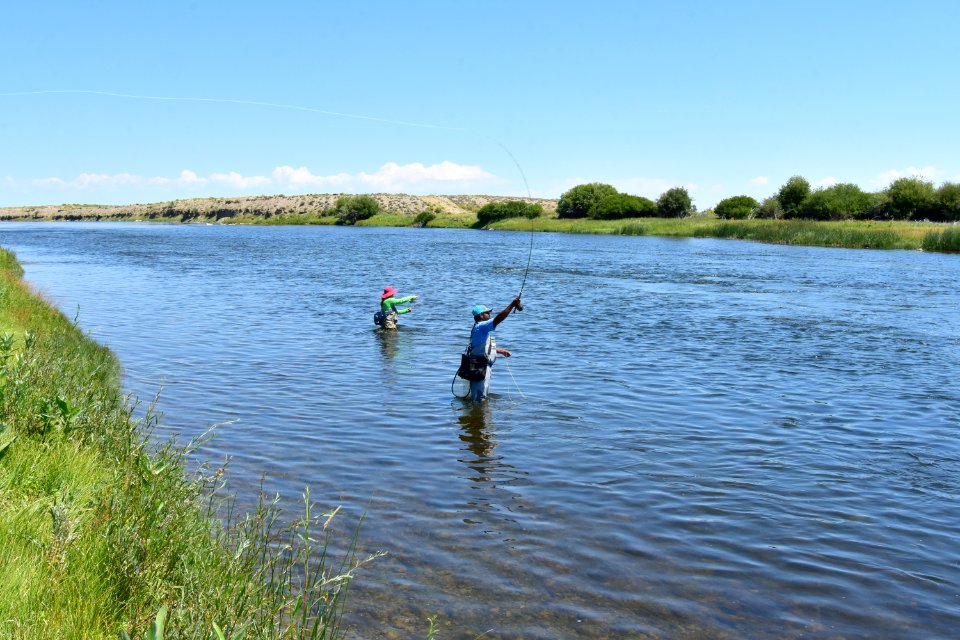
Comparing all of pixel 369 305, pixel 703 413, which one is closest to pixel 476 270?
pixel 369 305

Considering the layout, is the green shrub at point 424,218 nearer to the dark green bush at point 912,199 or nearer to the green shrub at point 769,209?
the green shrub at point 769,209

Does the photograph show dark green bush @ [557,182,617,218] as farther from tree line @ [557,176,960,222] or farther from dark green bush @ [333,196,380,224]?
dark green bush @ [333,196,380,224]

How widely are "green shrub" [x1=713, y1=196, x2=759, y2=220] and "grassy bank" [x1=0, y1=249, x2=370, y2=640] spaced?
A: 4375 inches

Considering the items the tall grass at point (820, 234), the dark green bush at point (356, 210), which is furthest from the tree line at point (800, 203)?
the dark green bush at point (356, 210)

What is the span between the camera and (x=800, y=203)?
105 metres

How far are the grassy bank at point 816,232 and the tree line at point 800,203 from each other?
50.9 ft

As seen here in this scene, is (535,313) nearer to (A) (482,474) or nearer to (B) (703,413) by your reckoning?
(B) (703,413)

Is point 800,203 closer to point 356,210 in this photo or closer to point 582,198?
point 582,198

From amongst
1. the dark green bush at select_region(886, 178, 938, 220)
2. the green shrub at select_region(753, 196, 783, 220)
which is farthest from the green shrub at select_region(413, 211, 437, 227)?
the dark green bush at select_region(886, 178, 938, 220)

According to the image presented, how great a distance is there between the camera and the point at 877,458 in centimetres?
1080

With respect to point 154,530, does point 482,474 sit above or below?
below

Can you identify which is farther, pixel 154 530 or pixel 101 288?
pixel 101 288

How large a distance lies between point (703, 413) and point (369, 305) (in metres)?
16.4

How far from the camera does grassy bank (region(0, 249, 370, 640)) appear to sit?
14.0 ft
